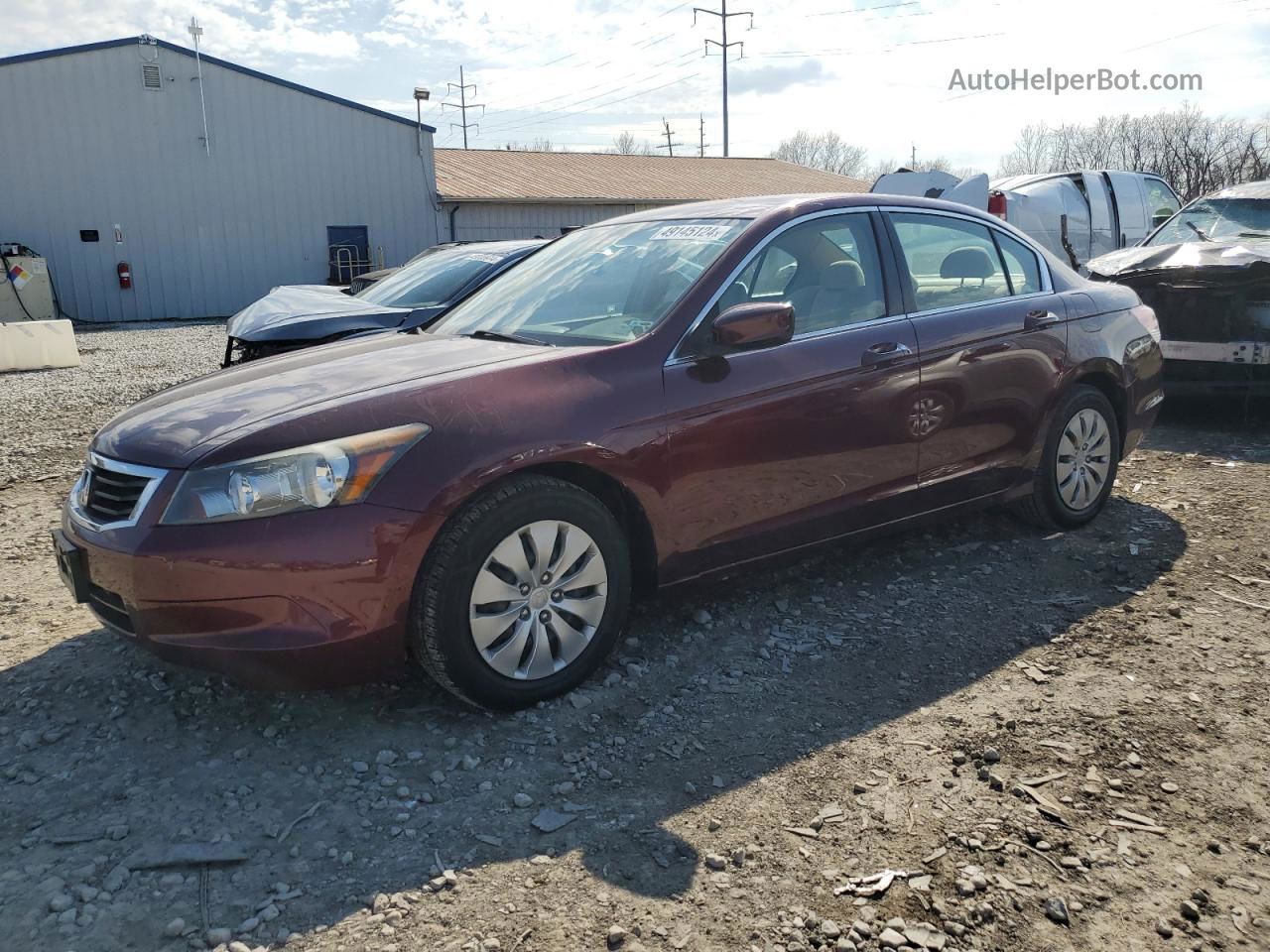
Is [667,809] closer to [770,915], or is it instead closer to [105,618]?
[770,915]

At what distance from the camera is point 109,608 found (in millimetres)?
3098

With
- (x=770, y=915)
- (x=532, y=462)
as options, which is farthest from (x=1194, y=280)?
(x=770, y=915)

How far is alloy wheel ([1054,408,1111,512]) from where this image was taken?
15.8 ft

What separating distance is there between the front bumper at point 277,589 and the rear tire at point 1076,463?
3.10m

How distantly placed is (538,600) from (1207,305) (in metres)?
5.71

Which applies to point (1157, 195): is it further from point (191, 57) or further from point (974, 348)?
point (191, 57)

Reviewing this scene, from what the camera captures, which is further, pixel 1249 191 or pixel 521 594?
pixel 1249 191

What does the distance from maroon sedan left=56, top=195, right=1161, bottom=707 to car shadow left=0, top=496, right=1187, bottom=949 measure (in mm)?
268

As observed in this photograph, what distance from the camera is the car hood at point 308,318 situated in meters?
6.41

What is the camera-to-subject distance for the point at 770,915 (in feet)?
7.68

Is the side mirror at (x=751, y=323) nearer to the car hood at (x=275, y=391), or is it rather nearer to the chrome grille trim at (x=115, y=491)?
the car hood at (x=275, y=391)

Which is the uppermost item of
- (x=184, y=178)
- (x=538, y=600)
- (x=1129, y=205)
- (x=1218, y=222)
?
(x=184, y=178)

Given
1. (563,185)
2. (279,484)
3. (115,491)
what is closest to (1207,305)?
(279,484)

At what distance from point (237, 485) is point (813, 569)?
101 inches
